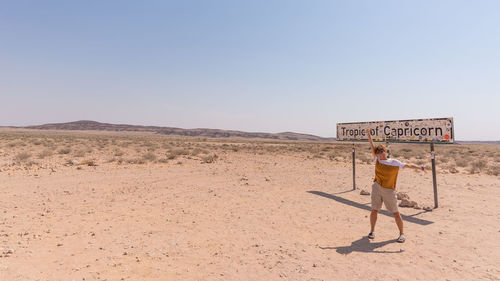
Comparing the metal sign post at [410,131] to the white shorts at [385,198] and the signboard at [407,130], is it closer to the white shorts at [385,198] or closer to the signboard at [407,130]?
the signboard at [407,130]

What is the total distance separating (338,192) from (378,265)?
5.87 meters

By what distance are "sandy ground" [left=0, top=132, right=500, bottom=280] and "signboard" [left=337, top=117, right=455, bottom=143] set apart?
2151 mm

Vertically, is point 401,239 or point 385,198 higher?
point 385,198

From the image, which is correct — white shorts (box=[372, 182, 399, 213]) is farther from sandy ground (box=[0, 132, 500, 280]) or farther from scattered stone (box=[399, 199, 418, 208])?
scattered stone (box=[399, 199, 418, 208])

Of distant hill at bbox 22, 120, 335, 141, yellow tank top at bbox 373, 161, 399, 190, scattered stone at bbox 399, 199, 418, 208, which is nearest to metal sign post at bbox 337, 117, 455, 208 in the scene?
scattered stone at bbox 399, 199, 418, 208

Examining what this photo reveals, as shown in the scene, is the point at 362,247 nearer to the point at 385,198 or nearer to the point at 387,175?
the point at 385,198

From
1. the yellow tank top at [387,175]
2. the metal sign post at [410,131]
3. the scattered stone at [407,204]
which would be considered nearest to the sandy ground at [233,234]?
the scattered stone at [407,204]

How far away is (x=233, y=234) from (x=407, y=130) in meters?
6.79

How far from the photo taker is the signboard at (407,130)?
736cm

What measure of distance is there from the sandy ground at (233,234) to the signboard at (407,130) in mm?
2151

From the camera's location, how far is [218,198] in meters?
8.55

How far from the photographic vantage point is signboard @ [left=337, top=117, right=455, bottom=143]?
736 centimetres

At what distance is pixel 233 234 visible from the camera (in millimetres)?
5449

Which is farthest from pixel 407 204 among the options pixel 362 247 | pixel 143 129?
pixel 143 129
